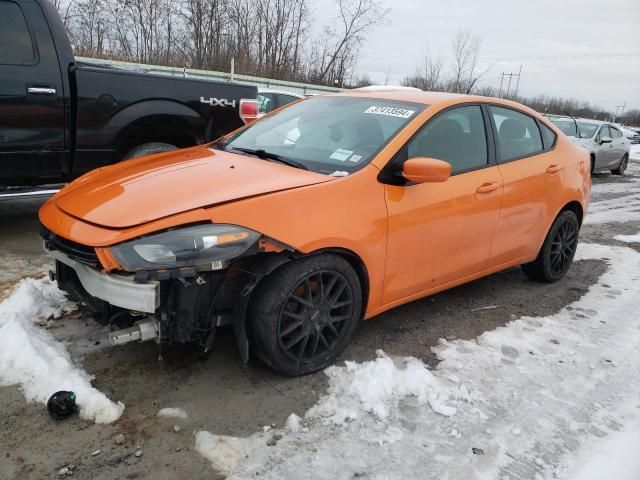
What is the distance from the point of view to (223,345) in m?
3.30

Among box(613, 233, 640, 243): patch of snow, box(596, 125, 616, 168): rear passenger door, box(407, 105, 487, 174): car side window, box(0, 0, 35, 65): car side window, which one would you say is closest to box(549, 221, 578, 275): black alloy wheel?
box(407, 105, 487, 174): car side window

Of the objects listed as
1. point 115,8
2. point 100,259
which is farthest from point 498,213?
point 115,8

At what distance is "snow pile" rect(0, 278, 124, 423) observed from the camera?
8.57ft

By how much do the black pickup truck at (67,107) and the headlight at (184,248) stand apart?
9.96ft

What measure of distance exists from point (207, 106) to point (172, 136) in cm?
49

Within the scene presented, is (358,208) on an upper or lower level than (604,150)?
upper

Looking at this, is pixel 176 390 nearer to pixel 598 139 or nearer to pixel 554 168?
pixel 554 168

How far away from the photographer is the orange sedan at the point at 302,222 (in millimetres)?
2518

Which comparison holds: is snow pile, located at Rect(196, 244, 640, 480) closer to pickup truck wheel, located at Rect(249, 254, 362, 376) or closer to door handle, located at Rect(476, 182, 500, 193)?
pickup truck wheel, located at Rect(249, 254, 362, 376)

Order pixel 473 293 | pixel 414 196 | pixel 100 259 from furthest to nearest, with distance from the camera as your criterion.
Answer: pixel 473 293 < pixel 414 196 < pixel 100 259

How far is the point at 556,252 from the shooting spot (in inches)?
187

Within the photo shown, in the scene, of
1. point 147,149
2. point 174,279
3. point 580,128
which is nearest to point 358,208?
point 174,279

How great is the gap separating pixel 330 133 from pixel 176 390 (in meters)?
1.88

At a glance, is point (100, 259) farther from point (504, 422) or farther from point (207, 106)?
point (207, 106)
